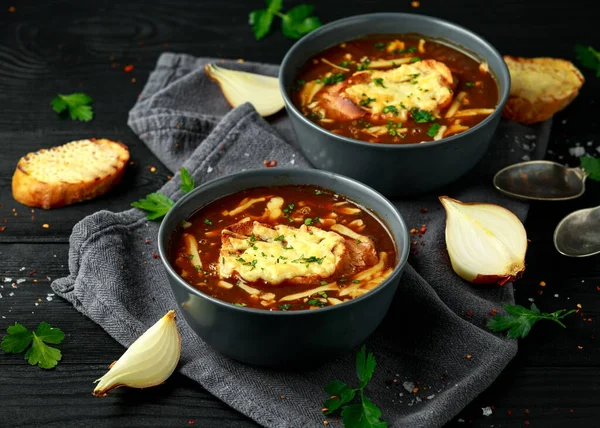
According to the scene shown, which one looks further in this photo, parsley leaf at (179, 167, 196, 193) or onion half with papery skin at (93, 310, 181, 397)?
parsley leaf at (179, 167, 196, 193)

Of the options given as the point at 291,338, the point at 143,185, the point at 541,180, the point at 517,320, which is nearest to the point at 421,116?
the point at 541,180

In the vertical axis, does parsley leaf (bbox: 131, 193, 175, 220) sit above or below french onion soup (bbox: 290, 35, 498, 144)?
below

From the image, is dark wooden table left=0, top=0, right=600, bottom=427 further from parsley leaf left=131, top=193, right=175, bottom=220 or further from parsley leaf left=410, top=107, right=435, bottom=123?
parsley leaf left=410, top=107, right=435, bottom=123

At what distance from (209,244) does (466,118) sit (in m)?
1.47

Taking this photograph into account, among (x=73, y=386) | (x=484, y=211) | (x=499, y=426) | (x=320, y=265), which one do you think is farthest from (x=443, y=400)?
(x=73, y=386)

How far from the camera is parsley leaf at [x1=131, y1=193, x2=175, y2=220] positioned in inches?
163

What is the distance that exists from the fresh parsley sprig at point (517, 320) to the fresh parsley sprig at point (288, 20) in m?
Answer: 2.42

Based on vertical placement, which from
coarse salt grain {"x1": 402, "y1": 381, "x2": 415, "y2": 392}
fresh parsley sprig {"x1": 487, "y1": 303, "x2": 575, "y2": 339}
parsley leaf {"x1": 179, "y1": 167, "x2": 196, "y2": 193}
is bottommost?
coarse salt grain {"x1": 402, "y1": 381, "x2": 415, "y2": 392}

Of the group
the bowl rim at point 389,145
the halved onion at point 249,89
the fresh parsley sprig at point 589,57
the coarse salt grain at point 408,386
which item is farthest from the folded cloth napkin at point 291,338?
the fresh parsley sprig at point 589,57

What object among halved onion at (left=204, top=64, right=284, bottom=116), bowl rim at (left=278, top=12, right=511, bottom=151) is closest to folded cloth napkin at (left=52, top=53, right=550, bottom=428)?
halved onion at (left=204, top=64, right=284, bottom=116)

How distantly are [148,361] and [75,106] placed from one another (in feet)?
6.68

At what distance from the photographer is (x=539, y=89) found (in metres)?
4.73

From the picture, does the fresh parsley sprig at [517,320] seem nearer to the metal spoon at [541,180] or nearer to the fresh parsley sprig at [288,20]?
the metal spoon at [541,180]

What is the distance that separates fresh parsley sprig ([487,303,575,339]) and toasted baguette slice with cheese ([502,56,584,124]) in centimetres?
140
